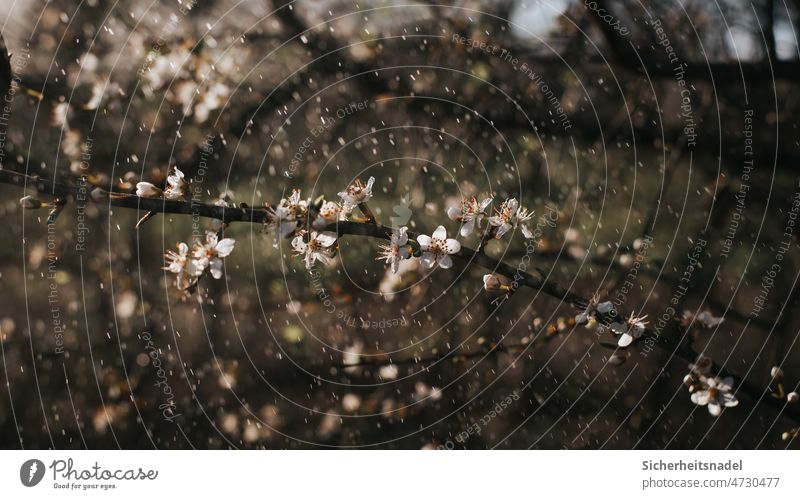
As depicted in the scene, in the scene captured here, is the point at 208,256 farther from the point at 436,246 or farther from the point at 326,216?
the point at 436,246

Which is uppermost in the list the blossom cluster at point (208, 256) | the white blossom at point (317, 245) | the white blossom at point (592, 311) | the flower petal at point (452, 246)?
the flower petal at point (452, 246)

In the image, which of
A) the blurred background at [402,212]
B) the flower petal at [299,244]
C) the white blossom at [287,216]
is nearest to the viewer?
the white blossom at [287,216]

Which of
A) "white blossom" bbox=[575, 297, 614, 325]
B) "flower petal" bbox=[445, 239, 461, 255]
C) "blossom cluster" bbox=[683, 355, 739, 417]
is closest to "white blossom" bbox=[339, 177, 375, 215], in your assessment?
"flower petal" bbox=[445, 239, 461, 255]

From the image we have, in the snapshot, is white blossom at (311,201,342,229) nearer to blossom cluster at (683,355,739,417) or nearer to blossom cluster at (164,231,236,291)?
blossom cluster at (164,231,236,291)

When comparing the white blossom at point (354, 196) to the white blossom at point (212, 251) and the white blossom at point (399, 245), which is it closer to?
the white blossom at point (399, 245)
